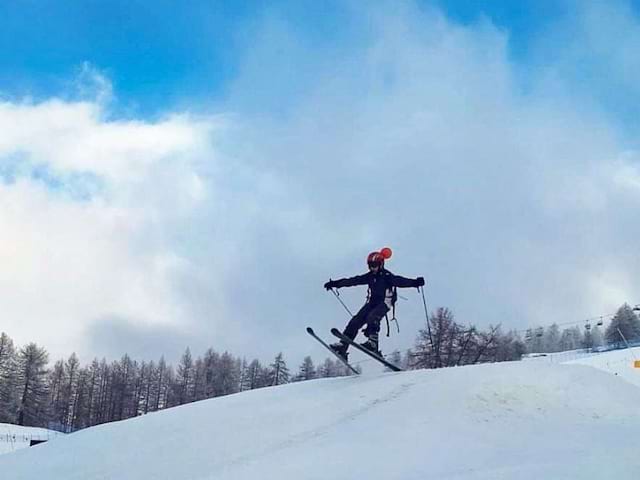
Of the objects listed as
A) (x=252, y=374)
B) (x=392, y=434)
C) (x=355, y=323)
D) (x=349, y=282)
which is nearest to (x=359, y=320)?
(x=355, y=323)

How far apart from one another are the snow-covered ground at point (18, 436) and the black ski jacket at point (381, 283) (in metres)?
36.7

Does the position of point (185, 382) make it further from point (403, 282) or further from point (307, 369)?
point (403, 282)

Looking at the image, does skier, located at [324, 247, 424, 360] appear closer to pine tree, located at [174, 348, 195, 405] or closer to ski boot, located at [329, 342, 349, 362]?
ski boot, located at [329, 342, 349, 362]

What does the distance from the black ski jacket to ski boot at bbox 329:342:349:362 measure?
43.4 inches

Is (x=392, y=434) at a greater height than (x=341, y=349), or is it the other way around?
(x=341, y=349)

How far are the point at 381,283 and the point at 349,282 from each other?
746 millimetres

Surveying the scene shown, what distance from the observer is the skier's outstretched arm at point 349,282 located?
12.6m

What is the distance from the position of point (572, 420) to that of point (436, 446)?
214 centimetres

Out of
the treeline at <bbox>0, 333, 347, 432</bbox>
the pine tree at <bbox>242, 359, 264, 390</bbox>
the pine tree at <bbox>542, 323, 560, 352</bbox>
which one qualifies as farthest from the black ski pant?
the pine tree at <bbox>542, 323, 560, 352</bbox>

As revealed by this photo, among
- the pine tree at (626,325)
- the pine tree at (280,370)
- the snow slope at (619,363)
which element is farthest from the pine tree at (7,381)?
the pine tree at (626,325)

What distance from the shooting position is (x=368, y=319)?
12242mm

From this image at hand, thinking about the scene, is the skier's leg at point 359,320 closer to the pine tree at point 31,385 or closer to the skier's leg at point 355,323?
the skier's leg at point 355,323

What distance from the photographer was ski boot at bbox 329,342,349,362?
11.9 m

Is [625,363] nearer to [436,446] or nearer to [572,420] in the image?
[572,420]
